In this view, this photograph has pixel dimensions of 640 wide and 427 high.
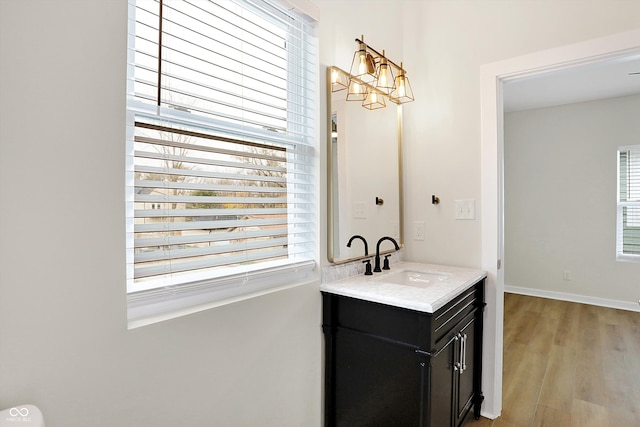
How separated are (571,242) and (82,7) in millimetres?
5436

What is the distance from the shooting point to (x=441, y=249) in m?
2.36

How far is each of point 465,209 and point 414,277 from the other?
1.80ft

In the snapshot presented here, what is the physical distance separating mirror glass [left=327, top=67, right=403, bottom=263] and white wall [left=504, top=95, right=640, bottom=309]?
11.0 feet

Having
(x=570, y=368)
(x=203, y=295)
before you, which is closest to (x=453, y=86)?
(x=203, y=295)

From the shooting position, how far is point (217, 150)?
1.33 metres

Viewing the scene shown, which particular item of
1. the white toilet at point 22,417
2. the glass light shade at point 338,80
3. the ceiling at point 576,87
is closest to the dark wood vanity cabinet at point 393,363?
the glass light shade at point 338,80

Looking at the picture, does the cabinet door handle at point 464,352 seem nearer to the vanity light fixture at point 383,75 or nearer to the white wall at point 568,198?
the vanity light fixture at point 383,75

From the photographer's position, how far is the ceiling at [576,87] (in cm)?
351

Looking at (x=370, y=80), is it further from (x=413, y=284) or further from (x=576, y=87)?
(x=576, y=87)

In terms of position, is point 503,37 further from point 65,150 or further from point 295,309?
point 65,150

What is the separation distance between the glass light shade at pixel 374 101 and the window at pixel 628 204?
385 cm

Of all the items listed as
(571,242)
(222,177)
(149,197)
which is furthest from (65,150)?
(571,242)

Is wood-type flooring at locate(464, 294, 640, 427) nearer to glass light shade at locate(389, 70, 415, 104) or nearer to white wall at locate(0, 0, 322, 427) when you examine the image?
white wall at locate(0, 0, 322, 427)

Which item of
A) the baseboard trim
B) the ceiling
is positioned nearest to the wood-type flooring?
the baseboard trim
